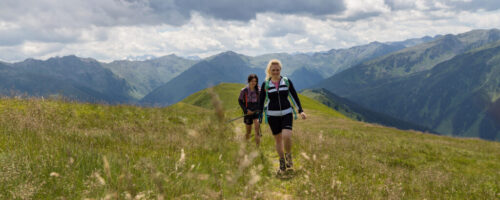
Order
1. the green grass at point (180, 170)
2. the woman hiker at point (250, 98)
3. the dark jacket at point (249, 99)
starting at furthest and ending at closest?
the dark jacket at point (249, 99)
the woman hiker at point (250, 98)
the green grass at point (180, 170)

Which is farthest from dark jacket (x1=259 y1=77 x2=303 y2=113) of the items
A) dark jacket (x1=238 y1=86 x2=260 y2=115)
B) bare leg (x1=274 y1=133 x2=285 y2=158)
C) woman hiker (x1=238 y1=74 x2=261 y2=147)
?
dark jacket (x1=238 y1=86 x2=260 y2=115)

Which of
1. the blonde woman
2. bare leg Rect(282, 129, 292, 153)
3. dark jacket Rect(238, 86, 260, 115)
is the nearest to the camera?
bare leg Rect(282, 129, 292, 153)

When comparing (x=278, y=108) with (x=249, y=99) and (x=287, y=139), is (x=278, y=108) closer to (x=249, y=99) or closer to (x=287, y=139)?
(x=287, y=139)

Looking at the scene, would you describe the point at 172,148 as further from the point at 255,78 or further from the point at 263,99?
the point at 255,78

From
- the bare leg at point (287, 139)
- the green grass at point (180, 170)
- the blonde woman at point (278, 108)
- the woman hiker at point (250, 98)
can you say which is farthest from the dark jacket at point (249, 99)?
Answer: the bare leg at point (287, 139)

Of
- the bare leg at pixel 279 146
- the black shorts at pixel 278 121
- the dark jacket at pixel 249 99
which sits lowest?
the bare leg at pixel 279 146

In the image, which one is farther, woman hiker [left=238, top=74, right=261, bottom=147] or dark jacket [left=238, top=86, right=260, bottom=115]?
dark jacket [left=238, top=86, right=260, bottom=115]

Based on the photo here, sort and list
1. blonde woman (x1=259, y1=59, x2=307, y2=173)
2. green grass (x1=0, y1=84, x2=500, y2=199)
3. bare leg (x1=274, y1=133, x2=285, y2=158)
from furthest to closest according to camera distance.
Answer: bare leg (x1=274, y1=133, x2=285, y2=158) < blonde woman (x1=259, y1=59, x2=307, y2=173) < green grass (x1=0, y1=84, x2=500, y2=199)

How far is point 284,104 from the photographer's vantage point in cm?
811

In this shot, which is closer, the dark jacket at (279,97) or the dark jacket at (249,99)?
the dark jacket at (279,97)

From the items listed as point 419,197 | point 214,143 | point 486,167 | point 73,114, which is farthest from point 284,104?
point 486,167

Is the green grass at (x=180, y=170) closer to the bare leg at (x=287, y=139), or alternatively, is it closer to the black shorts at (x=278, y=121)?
the bare leg at (x=287, y=139)

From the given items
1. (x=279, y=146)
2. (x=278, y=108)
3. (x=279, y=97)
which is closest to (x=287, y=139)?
(x=279, y=146)

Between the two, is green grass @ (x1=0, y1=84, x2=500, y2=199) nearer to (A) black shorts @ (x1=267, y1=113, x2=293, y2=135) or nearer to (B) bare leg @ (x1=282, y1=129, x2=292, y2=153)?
(B) bare leg @ (x1=282, y1=129, x2=292, y2=153)
